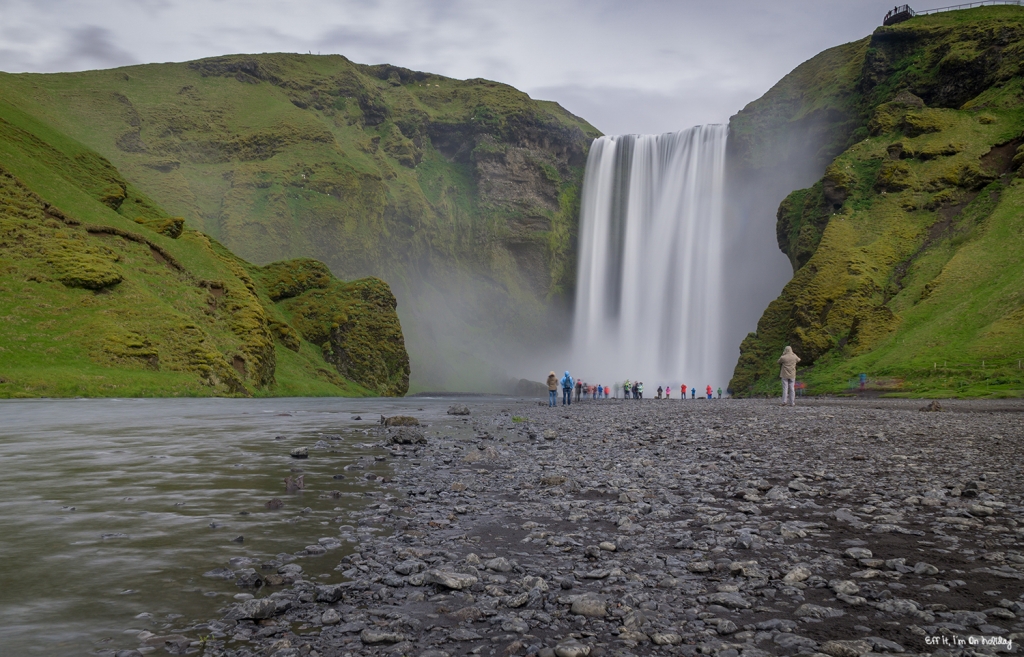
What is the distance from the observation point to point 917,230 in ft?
196

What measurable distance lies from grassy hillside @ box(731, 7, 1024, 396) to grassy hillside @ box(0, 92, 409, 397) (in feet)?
154

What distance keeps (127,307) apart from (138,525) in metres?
46.0

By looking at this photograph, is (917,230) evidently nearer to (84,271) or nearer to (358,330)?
(358,330)

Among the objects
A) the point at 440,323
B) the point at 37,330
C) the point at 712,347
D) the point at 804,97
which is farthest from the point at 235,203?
the point at 804,97

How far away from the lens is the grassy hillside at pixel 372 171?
105312 millimetres

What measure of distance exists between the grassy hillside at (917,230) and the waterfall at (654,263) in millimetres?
19669

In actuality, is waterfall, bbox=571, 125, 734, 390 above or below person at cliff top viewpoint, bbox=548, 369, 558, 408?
above

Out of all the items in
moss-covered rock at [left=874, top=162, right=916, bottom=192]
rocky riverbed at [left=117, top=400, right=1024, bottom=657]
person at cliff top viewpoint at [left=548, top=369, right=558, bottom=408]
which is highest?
moss-covered rock at [left=874, top=162, right=916, bottom=192]

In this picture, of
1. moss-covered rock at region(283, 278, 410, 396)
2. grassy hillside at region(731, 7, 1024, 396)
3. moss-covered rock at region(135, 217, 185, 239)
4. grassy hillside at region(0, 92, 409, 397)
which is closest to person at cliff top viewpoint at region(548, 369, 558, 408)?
grassy hillside at region(731, 7, 1024, 396)

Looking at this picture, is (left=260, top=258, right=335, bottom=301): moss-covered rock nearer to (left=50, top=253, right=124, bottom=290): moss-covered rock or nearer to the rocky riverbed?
(left=50, top=253, right=124, bottom=290): moss-covered rock

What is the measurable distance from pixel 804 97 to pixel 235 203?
97.2m

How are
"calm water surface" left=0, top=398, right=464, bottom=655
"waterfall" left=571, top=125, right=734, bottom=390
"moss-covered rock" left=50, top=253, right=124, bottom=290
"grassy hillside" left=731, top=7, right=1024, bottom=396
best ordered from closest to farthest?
"calm water surface" left=0, top=398, right=464, bottom=655
"grassy hillside" left=731, top=7, right=1024, bottom=396
"moss-covered rock" left=50, top=253, right=124, bottom=290
"waterfall" left=571, top=125, right=734, bottom=390

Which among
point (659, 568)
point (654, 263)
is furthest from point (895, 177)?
point (659, 568)

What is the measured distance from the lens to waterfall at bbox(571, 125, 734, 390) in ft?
314
